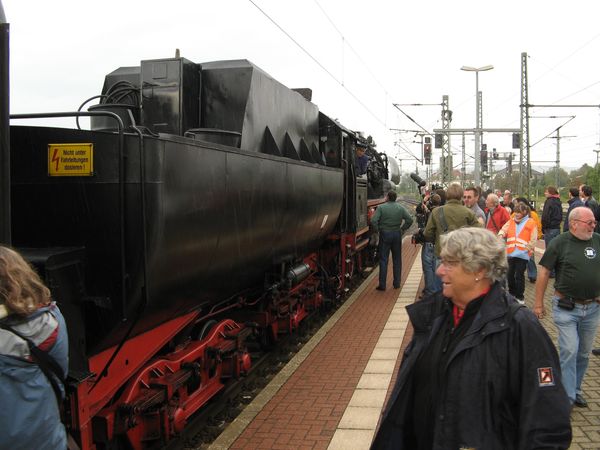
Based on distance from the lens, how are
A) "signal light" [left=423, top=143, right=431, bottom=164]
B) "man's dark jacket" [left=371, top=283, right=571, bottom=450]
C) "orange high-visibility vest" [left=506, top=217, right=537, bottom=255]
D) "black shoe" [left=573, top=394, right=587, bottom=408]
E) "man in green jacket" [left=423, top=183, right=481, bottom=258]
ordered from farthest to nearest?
1. "signal light" [left=423, top=143, right=431, bottom=164]
2. "orange high-visibility vest" [left=506, top=217, right=537, bottom=255]
3. "man in green jacket" [left=423, top=183, right=481, bottom=258]
4. "black shoe" [left=573, top=394, right=587, bottom=408]
5. "man's dark jacket" [left=371, top=283, right=571, bottom=450]

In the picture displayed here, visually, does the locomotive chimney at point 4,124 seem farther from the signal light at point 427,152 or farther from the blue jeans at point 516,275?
the signal light at point 427,152

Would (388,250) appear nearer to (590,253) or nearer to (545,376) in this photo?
(590,253)

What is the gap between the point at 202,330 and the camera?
5.07 m

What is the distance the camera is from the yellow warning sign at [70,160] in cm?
316

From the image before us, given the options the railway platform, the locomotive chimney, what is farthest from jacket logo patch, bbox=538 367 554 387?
the railway platform

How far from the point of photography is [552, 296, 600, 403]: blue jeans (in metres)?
4.62

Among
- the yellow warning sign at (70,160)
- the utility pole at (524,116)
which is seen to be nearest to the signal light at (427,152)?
the utility pole at (524,116)

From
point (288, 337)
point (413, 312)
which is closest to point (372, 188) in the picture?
point (288, 337)

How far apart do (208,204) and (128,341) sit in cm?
102

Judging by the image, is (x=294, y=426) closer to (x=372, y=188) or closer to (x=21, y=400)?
(x=21, y=400)

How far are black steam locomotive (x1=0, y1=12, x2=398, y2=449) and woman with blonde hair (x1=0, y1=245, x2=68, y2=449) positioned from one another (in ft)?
1.07

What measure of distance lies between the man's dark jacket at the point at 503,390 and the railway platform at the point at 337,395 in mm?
2364

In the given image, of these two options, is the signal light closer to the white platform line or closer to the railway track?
the white platform line

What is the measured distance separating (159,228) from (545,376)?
2.12 m
